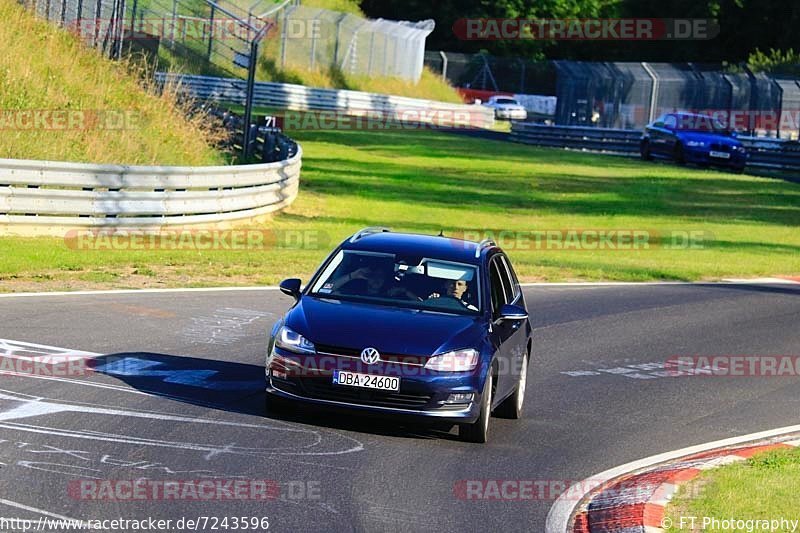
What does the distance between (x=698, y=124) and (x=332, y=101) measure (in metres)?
21.4

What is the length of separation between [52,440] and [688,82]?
4777 cm

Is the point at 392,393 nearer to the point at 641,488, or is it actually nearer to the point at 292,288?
the point at 292,288

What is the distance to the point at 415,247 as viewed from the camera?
36.6 feet

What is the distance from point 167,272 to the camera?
61.3ft

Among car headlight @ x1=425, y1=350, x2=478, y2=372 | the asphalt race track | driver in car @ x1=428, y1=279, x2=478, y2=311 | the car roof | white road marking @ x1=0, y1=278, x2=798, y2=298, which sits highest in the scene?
the car roof

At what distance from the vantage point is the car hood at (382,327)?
32.1ft

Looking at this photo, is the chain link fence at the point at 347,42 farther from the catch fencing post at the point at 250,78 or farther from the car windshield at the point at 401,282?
the car windshield at the point at 401,282

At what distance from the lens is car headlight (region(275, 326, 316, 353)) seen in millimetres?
9828

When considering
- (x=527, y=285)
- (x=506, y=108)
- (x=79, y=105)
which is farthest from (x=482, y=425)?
(x=506, y=108)

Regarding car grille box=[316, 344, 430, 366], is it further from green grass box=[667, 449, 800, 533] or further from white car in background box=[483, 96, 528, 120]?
white car in background box=[483, 96, 528, 120]

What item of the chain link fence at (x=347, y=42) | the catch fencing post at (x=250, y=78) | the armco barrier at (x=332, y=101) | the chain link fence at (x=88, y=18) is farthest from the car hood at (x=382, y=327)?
the chain link fence at (x=347, y=42)

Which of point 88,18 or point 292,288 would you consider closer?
Result: point 292,288

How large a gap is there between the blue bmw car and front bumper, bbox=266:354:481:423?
3606 centimetres

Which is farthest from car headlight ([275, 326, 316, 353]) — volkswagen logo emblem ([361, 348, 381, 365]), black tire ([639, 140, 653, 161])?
black tire ([639, 140, 653, 161])
